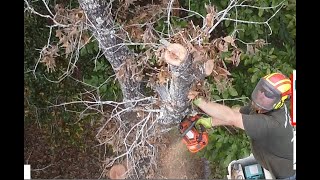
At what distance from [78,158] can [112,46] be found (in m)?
0.77

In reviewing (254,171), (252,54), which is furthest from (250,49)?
(254,171)

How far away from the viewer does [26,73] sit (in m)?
4.89

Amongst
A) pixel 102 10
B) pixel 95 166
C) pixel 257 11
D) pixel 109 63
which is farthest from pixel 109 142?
pixel 257 11

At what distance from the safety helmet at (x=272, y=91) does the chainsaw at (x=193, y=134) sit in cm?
40

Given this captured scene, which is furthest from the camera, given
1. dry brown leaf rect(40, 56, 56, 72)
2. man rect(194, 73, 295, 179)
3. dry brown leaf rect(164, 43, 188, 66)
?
dry brown leaf rect(40, 56, 56, 72)

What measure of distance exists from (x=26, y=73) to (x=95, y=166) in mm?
761

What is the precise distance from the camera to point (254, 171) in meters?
4.84

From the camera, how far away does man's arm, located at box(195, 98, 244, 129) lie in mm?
4832

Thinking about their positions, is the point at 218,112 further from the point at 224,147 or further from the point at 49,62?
the point at 49,62

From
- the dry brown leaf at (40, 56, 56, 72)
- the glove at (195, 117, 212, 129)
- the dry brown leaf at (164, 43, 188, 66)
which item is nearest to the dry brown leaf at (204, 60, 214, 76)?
the dry brown leaf at (164, 43, 188, 66)

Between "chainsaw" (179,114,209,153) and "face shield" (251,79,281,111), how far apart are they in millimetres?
396

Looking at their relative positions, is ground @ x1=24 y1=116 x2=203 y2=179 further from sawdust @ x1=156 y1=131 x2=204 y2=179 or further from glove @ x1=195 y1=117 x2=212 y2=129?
glove @ x1=195 y1=117 x2=212 y2=129

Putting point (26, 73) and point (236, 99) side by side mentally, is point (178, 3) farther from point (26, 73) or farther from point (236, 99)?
point (26, 73)
